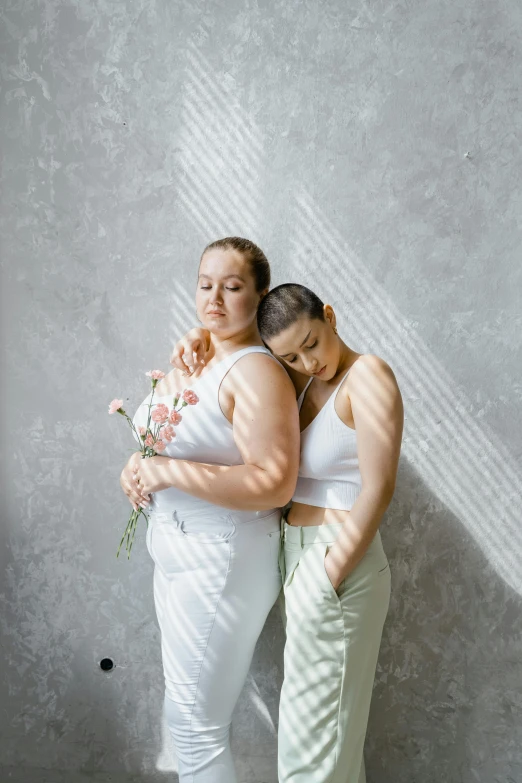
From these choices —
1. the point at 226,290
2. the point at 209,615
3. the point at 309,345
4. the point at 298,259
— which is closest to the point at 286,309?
the point at 309,345

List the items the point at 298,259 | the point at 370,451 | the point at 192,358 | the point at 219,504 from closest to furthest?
the point at 370,451 → the point at 219,504 → the point at 192,358 → the point at 298,259

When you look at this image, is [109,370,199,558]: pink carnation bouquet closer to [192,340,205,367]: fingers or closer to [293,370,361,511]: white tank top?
[192,340,205,367]: fingers

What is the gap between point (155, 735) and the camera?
252 cm

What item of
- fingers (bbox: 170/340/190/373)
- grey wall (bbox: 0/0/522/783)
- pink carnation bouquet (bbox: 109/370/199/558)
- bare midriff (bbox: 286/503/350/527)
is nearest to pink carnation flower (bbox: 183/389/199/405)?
pink carnation bouquet (bbox: 109/370/199/558)

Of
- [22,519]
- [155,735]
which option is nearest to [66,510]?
[22,519]

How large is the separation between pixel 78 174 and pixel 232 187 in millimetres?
493

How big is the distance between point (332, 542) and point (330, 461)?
21 cm

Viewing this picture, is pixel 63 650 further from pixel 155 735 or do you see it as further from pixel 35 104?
pixel 35 104

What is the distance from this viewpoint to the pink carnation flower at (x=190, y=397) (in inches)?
73.0

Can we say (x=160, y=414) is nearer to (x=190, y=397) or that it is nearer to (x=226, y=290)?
(x=190, y=397)

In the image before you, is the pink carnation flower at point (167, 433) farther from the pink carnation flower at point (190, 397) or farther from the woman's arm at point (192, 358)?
the woman's arm at point (192, 358)

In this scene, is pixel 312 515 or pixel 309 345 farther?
pixel 312 515

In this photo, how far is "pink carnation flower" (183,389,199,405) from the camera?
1855 millimetres

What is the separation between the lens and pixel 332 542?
1902 mm
